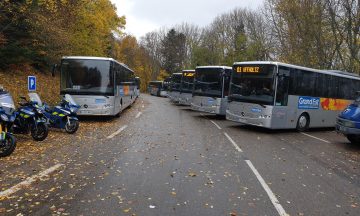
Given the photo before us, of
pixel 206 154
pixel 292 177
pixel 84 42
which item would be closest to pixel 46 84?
pixel 84 42

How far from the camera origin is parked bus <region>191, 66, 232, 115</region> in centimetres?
2167

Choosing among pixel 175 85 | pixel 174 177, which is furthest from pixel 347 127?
pixel 175 85

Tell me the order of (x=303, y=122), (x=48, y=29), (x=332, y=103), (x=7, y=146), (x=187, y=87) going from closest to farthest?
1. (x=7, y=146)
2. (x=303, y=122)
3. (x=48, y=29)
4. (x=332, y=103)
5. (x=187, y=87)

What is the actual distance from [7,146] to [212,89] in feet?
47.5

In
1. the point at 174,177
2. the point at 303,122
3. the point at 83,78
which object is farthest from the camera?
the point at 303,122

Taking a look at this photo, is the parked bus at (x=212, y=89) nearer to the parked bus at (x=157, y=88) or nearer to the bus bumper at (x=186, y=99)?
the bus bumper at (x=186, y=99)

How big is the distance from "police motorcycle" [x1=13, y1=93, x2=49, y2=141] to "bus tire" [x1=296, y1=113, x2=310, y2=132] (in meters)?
11.5

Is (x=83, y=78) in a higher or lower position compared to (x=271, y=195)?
higher

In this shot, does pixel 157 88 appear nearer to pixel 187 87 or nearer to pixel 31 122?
pixel 187 87

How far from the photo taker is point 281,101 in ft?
53.4

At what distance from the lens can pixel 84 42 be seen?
31.0 m

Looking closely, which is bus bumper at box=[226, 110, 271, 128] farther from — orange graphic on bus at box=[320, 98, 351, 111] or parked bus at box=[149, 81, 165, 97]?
parked bus at box=[149, 81, 165, 97]

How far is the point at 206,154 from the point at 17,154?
4904 mm

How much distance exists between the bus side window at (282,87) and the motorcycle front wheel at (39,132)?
9435mm
